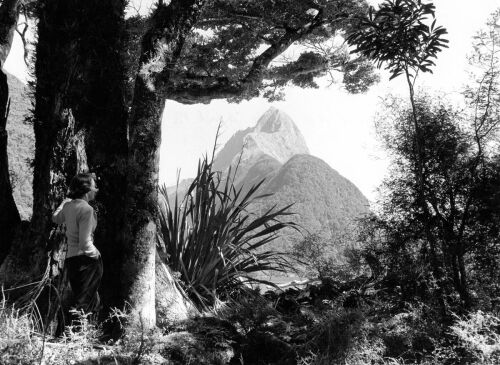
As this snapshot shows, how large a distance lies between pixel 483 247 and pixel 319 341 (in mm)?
2863

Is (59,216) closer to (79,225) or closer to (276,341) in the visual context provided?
(79,225)

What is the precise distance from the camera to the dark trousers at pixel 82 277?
137 inches

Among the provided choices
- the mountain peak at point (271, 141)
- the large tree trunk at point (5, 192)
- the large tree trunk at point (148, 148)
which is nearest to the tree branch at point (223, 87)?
the large tree trunk at point (148, 148)

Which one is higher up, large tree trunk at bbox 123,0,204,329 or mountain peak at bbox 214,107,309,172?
mountain peak at bbox 214,107,309,172

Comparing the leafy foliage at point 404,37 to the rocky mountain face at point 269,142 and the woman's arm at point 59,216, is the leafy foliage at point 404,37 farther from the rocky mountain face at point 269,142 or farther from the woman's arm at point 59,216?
the rocky mountain face at point 269,142

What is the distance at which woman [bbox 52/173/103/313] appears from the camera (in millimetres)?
3412

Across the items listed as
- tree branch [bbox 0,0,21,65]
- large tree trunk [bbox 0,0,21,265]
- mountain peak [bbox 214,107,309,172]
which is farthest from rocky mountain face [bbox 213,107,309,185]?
large tree trunk [bbox 0,0,21,265]

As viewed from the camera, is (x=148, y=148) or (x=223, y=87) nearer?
(x=148, y=148)

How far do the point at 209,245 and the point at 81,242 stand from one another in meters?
1.71

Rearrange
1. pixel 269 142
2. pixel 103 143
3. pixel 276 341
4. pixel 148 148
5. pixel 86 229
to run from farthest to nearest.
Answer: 1. pixel 269 142
2. pixel 103 143
3. pixel 148 148
4. pixel 276 341
5. pixel 86 229

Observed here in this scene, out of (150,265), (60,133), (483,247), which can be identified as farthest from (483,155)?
(60,133)

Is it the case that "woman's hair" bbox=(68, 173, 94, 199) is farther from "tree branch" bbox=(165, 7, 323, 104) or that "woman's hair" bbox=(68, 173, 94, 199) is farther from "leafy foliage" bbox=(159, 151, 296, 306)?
"tree branch" bbox=(165, 7, 323, 104)

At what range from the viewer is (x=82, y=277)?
3498 mm

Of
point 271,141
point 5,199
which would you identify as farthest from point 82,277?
point 271,141
